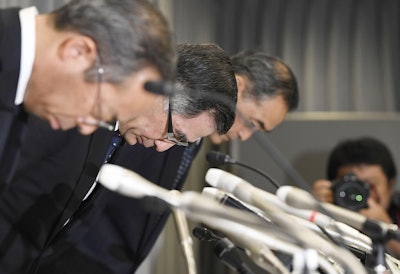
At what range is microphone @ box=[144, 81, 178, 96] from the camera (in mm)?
950

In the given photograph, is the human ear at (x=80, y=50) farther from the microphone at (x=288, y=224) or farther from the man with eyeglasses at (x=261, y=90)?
the man with eyeglasses at (x=261, y=90)

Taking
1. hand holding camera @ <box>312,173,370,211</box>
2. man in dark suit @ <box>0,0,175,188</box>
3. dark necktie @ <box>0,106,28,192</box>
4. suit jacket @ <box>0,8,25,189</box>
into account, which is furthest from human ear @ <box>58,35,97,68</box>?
hand holding camera @ <box>312,173,370,211</box>

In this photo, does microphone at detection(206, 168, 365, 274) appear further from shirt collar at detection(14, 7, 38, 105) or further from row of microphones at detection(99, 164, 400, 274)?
shirt collar at detection(14, 7, 38, 105)

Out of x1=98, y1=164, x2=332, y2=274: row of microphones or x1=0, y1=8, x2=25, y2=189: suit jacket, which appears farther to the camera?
x1=0, y1=8, x2=25, y2=189: suit jacket

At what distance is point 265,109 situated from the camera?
76.1 inches

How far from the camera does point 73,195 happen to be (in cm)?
157

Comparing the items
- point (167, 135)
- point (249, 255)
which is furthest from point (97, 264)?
point (249, 255)

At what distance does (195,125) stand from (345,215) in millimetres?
459

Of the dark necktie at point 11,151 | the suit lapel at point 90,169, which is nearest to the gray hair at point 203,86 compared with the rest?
the suit lapel at point 90,169

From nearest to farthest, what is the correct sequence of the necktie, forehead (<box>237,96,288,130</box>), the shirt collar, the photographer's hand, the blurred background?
the shirt collar, the necktie, forehead (<box>237,96,288,130</box>), the photographer's hand, the blurred background

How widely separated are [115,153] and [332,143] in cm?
109

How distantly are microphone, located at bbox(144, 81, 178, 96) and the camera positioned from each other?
1045mm

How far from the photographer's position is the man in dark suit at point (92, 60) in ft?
3.22

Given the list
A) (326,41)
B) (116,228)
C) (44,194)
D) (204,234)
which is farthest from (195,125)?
(326,41)
